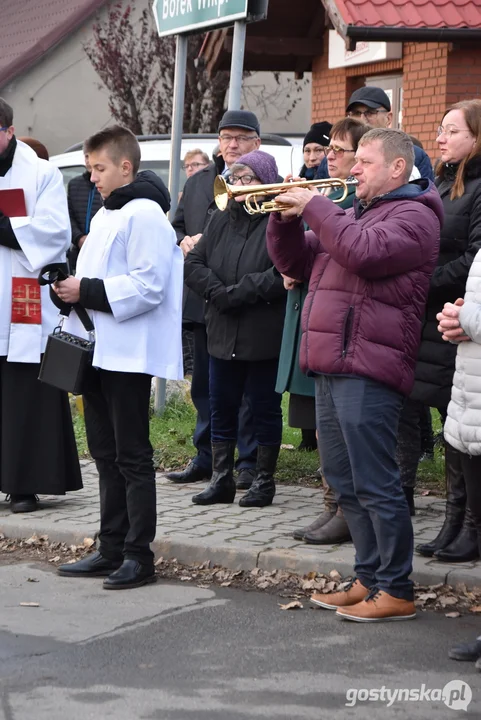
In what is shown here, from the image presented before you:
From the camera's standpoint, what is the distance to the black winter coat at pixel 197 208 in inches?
329

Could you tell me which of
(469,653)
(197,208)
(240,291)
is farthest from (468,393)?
(197,208)

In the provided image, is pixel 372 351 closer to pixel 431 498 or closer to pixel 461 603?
pixel 461 603

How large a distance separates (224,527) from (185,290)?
6.99ft

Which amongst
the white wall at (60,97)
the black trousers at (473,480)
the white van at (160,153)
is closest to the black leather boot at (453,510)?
the black trousers at (473,480)

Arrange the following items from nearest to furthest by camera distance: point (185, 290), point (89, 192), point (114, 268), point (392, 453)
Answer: point (392, 453)
point (114, 268)
point (185, 290)
point (89, 192)

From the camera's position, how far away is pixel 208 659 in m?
4.93

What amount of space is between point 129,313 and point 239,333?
60.3 inches

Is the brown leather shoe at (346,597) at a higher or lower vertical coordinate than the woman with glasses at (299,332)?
lower

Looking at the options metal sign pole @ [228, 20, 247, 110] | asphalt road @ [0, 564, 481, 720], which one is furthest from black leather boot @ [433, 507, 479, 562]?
metal sign pole @ [228, 20, 247, 110]

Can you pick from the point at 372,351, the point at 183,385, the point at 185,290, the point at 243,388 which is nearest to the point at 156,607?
the point at 372,351

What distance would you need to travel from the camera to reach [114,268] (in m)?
6.04

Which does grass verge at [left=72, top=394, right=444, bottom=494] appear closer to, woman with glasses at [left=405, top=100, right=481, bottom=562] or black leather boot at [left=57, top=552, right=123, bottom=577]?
woman with glasses at [left=405, top=100, right=481, bottom=562]

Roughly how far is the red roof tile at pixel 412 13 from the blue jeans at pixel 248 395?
604 centimetres

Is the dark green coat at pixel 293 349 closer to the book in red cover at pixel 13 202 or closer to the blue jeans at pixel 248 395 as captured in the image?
the blue jeans at pixel 248 395
